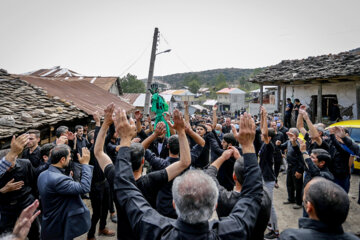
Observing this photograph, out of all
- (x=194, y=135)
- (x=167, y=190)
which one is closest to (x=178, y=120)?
(x=194, y=135)

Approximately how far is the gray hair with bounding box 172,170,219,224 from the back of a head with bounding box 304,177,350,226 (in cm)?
75

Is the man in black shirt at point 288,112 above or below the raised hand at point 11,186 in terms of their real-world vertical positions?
above

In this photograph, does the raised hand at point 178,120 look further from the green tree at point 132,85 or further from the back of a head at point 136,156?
the green tree at point 132,85

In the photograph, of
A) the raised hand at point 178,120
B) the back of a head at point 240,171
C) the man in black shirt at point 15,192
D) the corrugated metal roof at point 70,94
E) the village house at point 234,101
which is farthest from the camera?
the village house at point 234,101

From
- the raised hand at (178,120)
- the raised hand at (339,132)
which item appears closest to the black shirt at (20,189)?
the raised hand at (178,120)

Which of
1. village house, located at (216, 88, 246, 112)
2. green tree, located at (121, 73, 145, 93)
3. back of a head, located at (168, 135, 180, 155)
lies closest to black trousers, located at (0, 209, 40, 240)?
back of a head, located at (168, 135, 180, 155)

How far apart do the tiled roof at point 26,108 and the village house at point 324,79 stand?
31.1 feet

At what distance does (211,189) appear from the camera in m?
1.38

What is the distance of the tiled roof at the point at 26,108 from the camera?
4981 mm

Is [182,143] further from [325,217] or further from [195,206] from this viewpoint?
[325,217]

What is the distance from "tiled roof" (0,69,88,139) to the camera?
498 centimetres

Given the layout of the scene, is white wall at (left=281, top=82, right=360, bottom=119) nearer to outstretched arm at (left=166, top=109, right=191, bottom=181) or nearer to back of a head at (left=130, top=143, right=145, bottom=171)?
outstretched arm at (left=166, top=109, right=191, bottom=181)

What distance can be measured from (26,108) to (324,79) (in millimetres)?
11420

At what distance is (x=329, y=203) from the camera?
4.89 feet
